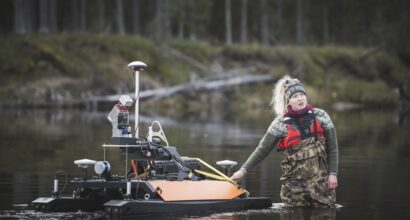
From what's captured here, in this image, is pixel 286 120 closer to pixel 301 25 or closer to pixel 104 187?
pixel 104 187

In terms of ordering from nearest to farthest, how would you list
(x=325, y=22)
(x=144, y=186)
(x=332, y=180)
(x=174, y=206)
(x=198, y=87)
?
(x=144, y=186), (x=174, y=206), (x=332, y=180), (x=198, y=87), (x=325, y=22)

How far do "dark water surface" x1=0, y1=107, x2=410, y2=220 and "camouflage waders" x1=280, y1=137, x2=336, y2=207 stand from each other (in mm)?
281

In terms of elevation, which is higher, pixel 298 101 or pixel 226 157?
pixel 298 101

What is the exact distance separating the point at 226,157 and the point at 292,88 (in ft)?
35.9

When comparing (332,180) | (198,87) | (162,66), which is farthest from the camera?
(162,66)

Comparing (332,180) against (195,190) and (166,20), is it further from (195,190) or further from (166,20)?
(166,20)

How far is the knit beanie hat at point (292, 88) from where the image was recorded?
14.1 meters

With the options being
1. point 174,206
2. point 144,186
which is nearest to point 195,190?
point 174,206

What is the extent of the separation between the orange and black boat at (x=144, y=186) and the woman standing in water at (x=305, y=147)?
21.6 inches

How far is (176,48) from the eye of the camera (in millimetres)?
76125

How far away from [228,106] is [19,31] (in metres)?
17.1

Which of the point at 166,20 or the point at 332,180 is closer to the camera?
the point at 332,180

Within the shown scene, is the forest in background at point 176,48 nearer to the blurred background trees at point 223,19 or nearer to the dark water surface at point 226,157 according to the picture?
the blurred background trees at point 223,19

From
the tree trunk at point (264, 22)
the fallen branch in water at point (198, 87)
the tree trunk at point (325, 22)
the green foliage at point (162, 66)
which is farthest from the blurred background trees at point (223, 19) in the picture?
the fallen branch in water at point (198, 87)
